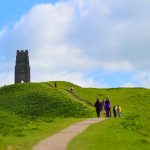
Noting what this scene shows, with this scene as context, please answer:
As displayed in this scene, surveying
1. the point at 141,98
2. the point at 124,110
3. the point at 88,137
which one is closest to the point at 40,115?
the point at 124,110

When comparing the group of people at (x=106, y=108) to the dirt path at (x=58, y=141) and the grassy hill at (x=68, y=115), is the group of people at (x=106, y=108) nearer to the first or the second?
the grassy hill at (x=68, y=115)

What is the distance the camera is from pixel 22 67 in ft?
450

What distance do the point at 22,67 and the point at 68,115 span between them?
76.4 m

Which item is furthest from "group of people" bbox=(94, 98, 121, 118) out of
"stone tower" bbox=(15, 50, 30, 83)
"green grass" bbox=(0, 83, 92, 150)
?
"stone tower" bbox=(15, 50, 30, 83)

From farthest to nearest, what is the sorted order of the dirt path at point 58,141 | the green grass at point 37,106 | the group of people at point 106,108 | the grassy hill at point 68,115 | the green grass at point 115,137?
the green grass at point 37,106 → the group of people at point 106,108 → the grassy hill at point 68,115 → the green grass at point 115,137 → the dirt path at point 58,141

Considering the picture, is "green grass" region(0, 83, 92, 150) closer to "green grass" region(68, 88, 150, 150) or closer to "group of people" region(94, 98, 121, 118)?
"group of people" region(94, 98, 121, 118)

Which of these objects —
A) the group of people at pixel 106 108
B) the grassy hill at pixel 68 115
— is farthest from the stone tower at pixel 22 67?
the group of people at pixel 106 108

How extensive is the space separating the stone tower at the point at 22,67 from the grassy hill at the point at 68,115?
124ft

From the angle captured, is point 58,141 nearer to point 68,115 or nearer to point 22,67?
point 68,115

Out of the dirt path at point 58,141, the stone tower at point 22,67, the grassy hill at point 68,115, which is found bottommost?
the dirt path at point 58,141

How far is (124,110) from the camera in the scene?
66.3 meters

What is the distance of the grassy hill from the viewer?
2961 centimetres

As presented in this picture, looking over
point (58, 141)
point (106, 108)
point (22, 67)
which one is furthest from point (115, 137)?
point (22, 67)

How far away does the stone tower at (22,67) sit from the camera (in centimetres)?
13550
